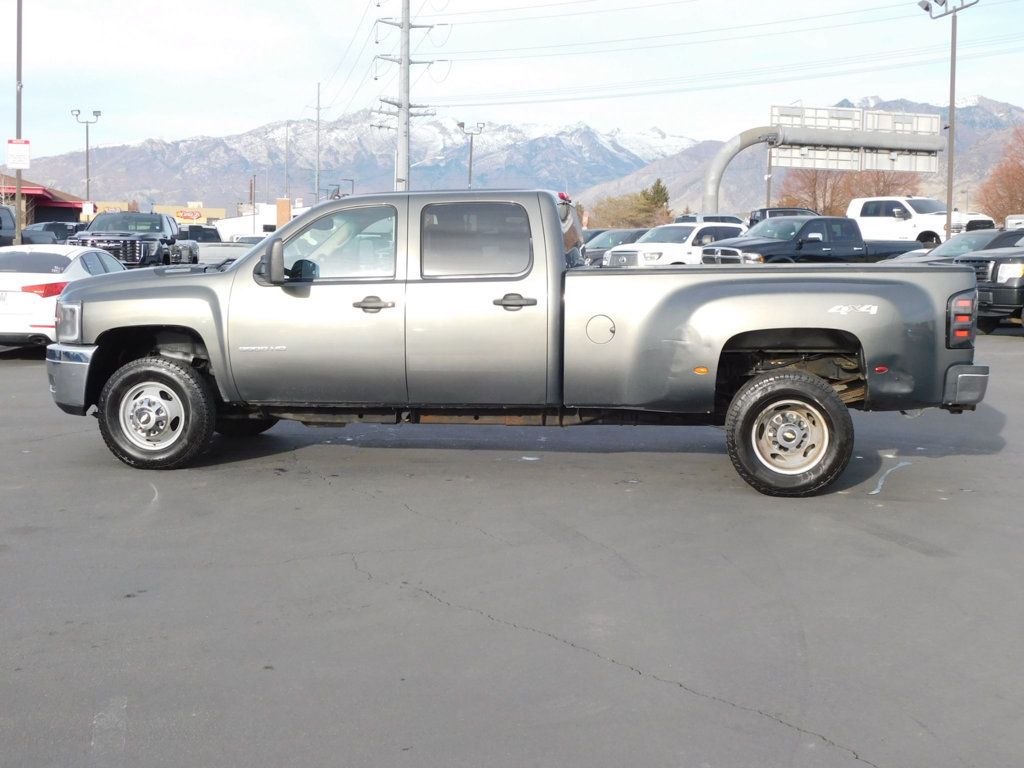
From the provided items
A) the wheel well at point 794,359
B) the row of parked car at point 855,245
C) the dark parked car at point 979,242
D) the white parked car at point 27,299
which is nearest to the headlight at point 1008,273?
the row of parked car at point 855,245

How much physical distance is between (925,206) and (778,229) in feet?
41.1

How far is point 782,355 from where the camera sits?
8.22m

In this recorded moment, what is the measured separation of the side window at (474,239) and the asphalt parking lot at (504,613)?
4.81 feet

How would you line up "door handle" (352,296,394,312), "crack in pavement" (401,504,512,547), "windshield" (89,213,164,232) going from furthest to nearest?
"windshield" (89,213,164,232), "door handle" (352,296,394,312), "crack in pavement" (401,504,512,547)

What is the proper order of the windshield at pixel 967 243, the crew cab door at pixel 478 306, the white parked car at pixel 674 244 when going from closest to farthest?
the crew cab door at pixel 478 306
the windshield at pixel 967 243
the white parked car at pixel 674 244

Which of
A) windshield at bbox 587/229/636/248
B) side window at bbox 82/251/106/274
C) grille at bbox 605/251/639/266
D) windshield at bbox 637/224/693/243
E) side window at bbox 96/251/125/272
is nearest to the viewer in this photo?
side window at bbox 82/251/106/274

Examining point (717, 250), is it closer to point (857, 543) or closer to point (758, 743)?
point (857, 543)

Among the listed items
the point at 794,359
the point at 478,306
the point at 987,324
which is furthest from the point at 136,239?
the point at 794,359

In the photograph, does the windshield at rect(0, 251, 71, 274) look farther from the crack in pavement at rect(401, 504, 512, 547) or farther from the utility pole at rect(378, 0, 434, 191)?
the utility pole at rect(378, 0, 434, 191)

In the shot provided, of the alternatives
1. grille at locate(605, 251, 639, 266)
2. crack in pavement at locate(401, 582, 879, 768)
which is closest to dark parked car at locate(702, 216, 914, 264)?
grille at locate(605, 251, 639, 266)

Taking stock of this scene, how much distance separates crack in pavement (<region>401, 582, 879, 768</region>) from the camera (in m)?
4.00

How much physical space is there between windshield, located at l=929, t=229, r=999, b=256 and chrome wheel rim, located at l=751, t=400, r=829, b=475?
15.4 metres

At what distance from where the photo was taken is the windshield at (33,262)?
50.4ft

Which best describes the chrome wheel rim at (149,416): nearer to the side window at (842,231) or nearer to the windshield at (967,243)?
the windshield at (967,243)
